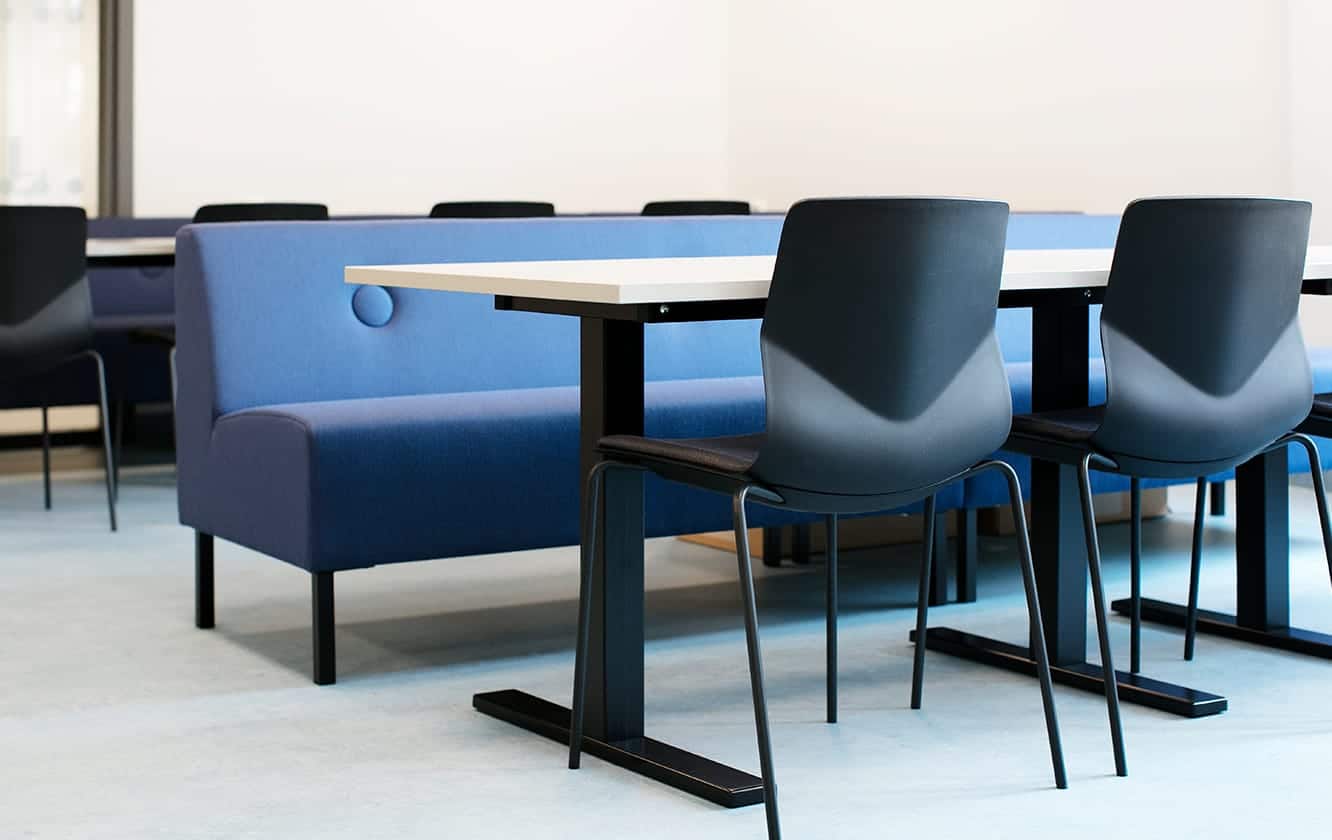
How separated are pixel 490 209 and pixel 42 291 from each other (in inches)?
61.7

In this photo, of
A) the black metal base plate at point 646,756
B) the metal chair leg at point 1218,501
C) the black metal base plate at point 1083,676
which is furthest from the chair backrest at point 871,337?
the metal chair leg at point 1218,501

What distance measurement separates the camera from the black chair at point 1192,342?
2.75m

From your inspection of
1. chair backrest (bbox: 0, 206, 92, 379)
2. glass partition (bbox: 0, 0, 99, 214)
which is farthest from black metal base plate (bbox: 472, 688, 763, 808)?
glass partition (bbox: 0, 0, 99, 214)

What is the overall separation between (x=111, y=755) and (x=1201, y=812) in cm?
160

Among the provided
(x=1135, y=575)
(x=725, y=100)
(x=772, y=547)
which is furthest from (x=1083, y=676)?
(x=725, y=100)

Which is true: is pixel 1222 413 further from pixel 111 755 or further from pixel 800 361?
pixel 111 755

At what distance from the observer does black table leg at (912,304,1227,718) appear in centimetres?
306

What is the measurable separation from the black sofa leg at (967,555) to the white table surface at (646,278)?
0.85m

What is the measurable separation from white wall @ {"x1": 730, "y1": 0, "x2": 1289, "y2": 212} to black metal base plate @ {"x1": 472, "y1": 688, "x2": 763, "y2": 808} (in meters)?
4.25

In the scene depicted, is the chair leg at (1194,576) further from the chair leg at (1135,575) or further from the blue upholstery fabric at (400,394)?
the blue upholstery fabric at (400,394)

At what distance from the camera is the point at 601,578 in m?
2.66

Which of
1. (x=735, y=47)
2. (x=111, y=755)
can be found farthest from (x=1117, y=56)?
(x=111, y=755)

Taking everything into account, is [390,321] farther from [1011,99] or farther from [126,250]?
[1011,99]

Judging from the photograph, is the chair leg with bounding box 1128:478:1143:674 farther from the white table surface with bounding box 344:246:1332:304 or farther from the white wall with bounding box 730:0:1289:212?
the white wall with bounding box 730:0:1289:212
